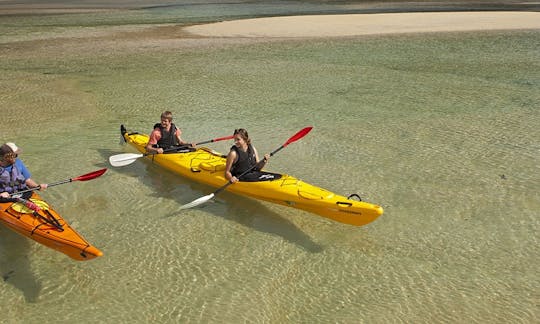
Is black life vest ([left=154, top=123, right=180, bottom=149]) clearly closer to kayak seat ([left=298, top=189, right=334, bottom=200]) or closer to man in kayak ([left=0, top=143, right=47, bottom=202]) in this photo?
man in kayak ([left=0, top=143, right=47, bottom=202])

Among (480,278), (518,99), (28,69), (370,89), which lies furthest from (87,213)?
(28,69)

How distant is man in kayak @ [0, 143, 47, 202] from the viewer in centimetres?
701

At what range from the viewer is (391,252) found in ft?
22.4

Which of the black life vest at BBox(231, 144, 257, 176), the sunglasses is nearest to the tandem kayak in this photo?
the black life vest at BBox(231, 144, 257, 176)

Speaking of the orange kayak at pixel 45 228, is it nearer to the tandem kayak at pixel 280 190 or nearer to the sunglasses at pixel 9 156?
the sunglasses at pixel 9 156

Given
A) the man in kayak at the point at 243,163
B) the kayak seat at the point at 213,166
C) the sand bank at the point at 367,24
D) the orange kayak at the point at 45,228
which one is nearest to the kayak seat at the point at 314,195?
the man in kayak at the point at 243,163

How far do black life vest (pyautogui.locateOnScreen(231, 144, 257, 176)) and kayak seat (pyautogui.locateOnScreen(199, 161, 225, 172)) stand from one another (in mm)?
353

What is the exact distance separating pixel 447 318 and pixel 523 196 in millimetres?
3802

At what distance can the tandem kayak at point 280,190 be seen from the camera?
6.85m

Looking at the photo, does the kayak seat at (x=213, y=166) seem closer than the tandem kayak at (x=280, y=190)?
No

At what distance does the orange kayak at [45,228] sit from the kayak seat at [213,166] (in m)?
2.68

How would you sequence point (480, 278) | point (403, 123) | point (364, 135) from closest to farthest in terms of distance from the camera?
point (480, 278), point (364, 135), point (403, 123)

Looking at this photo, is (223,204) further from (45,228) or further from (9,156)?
(9,156)

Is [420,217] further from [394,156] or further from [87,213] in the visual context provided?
[87,213]
